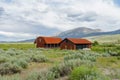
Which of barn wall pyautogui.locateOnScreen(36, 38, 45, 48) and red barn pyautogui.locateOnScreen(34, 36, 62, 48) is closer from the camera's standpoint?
red barn pyautogui.locateOnScreen(34, 36, 62, 48)

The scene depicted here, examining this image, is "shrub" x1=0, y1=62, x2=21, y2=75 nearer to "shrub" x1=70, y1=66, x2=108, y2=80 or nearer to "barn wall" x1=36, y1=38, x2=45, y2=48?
"shrub" x1=70, y1=66, x2=108, y2=80

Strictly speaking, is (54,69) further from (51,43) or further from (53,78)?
(51,43)

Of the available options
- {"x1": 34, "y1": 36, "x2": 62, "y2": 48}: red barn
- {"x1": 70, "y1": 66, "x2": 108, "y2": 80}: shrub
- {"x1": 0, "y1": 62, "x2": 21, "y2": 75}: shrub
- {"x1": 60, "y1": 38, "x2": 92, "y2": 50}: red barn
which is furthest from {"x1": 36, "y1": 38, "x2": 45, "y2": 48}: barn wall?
{"x1": 70, "y1": 66, "x2": 108, "y2": 80}: shrub

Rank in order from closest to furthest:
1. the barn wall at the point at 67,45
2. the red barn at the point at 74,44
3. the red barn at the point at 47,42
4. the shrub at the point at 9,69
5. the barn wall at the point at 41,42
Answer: the shrub at the point at 9,69, the red barn at the point at 74,44, the barn wall at the point at 67,45, the red barn at the point at 47,42, the barn wall at the point at 41,42

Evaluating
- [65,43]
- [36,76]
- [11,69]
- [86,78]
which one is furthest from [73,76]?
[65,43]

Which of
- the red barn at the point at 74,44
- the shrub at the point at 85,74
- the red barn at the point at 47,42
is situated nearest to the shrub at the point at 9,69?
A: the shrub at the point at 85,74

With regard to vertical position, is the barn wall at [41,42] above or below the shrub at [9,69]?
above

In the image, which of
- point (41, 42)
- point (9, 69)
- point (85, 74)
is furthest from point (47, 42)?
point (85, 74)

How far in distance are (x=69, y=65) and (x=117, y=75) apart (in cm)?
238

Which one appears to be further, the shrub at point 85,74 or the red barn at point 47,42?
the red barn at point 47,42

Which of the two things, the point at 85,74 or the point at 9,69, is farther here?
the point at 9,69

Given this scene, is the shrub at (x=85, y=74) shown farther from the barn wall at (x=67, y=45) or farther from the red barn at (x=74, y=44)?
the barn wall at (x=67, y=45)

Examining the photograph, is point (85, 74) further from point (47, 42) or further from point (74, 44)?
point (47, 42)

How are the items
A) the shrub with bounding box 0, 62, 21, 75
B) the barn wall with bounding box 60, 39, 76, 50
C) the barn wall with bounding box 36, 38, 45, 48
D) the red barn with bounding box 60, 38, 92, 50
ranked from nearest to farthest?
the shrub with bounding box 0, 62, 21, 75 < the red barn with bounding box 60, 38, 92, 50 < the barn wall with bounding box 60, 39, 76, 50 < the barn wall with bounding box 36, 38, 45, 48
